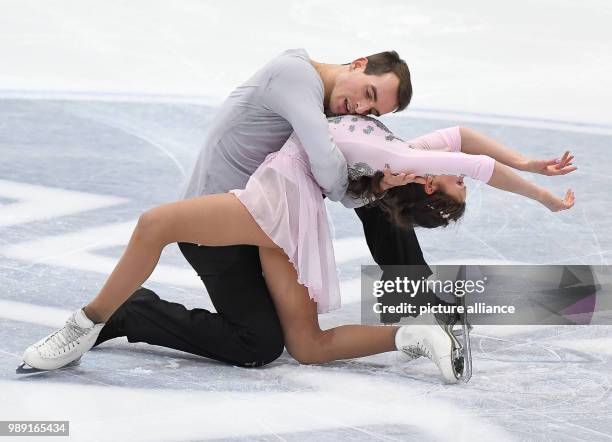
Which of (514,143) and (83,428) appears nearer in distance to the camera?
(83,428)

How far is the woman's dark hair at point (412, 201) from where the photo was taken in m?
3.37

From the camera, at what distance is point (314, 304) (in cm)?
343

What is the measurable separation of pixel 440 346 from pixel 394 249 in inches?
18.7

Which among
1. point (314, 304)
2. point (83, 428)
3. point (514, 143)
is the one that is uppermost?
point (514, 143)

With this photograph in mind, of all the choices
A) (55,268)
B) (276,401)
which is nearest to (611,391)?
(276,401)

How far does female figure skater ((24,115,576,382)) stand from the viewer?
3.24 metres

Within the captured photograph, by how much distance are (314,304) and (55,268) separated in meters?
1.15

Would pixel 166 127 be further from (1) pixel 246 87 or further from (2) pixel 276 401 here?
(2) pixel 276 401

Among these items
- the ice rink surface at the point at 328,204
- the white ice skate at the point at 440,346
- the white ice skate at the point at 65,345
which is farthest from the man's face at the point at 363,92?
the white ice skate at the point at 65,345

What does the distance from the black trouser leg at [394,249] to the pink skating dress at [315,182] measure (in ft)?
1.01

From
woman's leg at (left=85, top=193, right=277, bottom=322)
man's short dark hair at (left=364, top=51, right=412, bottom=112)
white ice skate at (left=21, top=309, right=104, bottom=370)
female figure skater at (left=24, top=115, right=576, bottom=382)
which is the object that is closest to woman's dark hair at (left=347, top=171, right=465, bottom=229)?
female figure skater at (left=24, top=115, right=576, bottom=382)

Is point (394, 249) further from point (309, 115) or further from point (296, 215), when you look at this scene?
point (309, 115)

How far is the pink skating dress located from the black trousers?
0.16 m

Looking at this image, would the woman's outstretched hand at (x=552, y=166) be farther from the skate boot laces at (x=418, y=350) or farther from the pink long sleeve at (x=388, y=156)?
the skate boot laces at (x=418, y=350)
